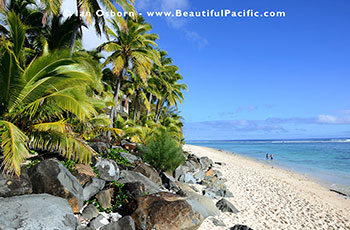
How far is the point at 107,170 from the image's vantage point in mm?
6543

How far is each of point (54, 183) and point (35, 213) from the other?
918 mm

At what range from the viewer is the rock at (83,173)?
5.73m

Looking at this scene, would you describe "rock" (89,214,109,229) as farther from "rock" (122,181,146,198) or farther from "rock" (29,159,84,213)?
"rock" (122,181,146,198)

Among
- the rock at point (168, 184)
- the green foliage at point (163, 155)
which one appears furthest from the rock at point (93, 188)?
the green foliage at point (163, 155)

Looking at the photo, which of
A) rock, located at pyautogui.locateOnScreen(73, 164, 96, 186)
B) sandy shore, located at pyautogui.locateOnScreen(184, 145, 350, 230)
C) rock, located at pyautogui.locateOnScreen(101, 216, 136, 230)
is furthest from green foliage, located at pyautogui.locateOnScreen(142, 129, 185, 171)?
rock, located at pyautogui.locateOnScreen(101, 216, 136, 230)

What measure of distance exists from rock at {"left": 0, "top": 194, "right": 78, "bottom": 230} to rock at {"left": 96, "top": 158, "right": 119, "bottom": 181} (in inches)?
83.0

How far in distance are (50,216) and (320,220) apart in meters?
8.18

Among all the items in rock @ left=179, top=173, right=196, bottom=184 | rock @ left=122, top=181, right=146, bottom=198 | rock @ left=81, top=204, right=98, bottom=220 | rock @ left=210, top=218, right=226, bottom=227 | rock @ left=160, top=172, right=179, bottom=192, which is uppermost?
rock @ left=122, top=181, right=146, bottom=198

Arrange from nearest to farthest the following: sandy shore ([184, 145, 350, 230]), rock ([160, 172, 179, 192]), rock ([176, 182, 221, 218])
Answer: rock ([176, 182, 221, 218]) < sandy shore ([184, 145, 350, 230]) < rock ([160, 172, 179, 192])

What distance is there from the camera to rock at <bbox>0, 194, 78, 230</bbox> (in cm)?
349

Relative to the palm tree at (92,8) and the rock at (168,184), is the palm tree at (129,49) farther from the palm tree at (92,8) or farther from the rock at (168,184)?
the rock at (168,184)

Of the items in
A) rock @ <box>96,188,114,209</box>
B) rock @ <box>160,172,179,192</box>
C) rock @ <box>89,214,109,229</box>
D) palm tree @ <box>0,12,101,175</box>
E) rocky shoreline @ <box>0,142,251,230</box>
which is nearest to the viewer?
rocky shoreline @ <box>0,142,251,230</box>

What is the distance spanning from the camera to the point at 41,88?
18.2ft

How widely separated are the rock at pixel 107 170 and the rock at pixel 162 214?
5.21ft
